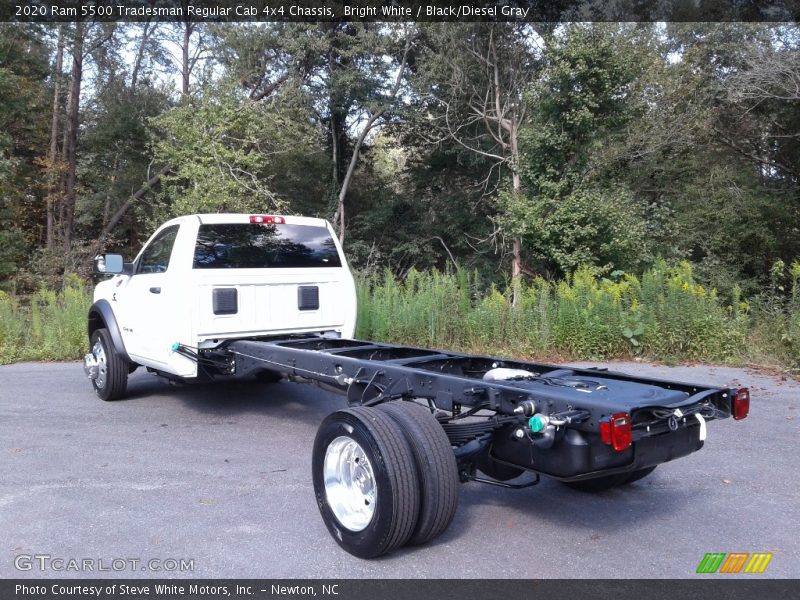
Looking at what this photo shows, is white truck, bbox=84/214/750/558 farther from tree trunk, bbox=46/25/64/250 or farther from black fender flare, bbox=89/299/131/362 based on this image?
tree trunk, bbox=46/25/64/250

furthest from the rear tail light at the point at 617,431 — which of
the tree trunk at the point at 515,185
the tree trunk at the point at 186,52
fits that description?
the tree trunk at the point at 186,52

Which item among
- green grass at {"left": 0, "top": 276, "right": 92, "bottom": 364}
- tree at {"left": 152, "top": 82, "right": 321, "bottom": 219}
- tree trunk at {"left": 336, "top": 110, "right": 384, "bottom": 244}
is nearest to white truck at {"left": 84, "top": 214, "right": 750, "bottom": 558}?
green grass at {"left": 0, "top": 276, "right": 92, "bottom": 364}

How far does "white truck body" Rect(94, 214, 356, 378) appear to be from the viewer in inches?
254

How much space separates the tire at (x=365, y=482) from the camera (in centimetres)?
342

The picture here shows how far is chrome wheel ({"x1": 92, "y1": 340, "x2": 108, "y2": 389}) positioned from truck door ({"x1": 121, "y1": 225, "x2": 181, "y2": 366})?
615 millimetres

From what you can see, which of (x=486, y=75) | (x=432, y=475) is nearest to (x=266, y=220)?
(x=432, y=475)

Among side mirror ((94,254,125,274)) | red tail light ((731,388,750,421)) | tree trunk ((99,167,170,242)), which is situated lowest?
red tail light ((731,388,750,421))

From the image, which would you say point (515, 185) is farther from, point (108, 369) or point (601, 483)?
point (601, 483)

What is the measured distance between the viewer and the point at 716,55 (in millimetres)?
22062

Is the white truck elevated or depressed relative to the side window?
depressed
